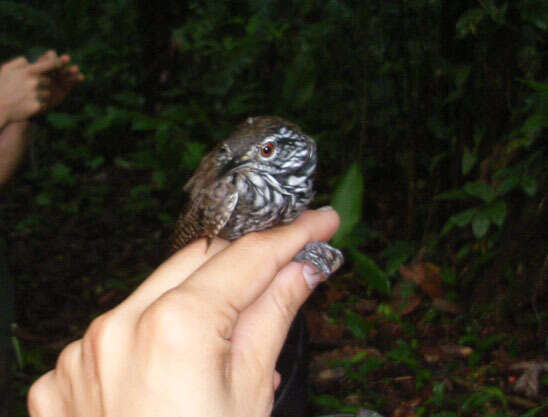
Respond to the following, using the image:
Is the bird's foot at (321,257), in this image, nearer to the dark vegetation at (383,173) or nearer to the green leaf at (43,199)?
the dark vegetation at (383,173)

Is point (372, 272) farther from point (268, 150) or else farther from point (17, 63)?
Result: point (17, 63)

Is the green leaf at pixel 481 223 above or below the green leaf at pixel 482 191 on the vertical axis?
below

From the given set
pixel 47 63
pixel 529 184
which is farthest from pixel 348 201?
pixel 47 63

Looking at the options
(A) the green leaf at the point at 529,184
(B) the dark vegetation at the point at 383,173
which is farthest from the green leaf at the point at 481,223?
(A) the green leaf at the point at 529,184

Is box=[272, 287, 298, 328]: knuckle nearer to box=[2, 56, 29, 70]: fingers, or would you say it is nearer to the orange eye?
the orange eye

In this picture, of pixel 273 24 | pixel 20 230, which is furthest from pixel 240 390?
pixel 20 230

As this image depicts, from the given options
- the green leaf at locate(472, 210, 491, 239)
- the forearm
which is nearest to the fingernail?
the green leaf at locate(472, 210, 491, 239)
